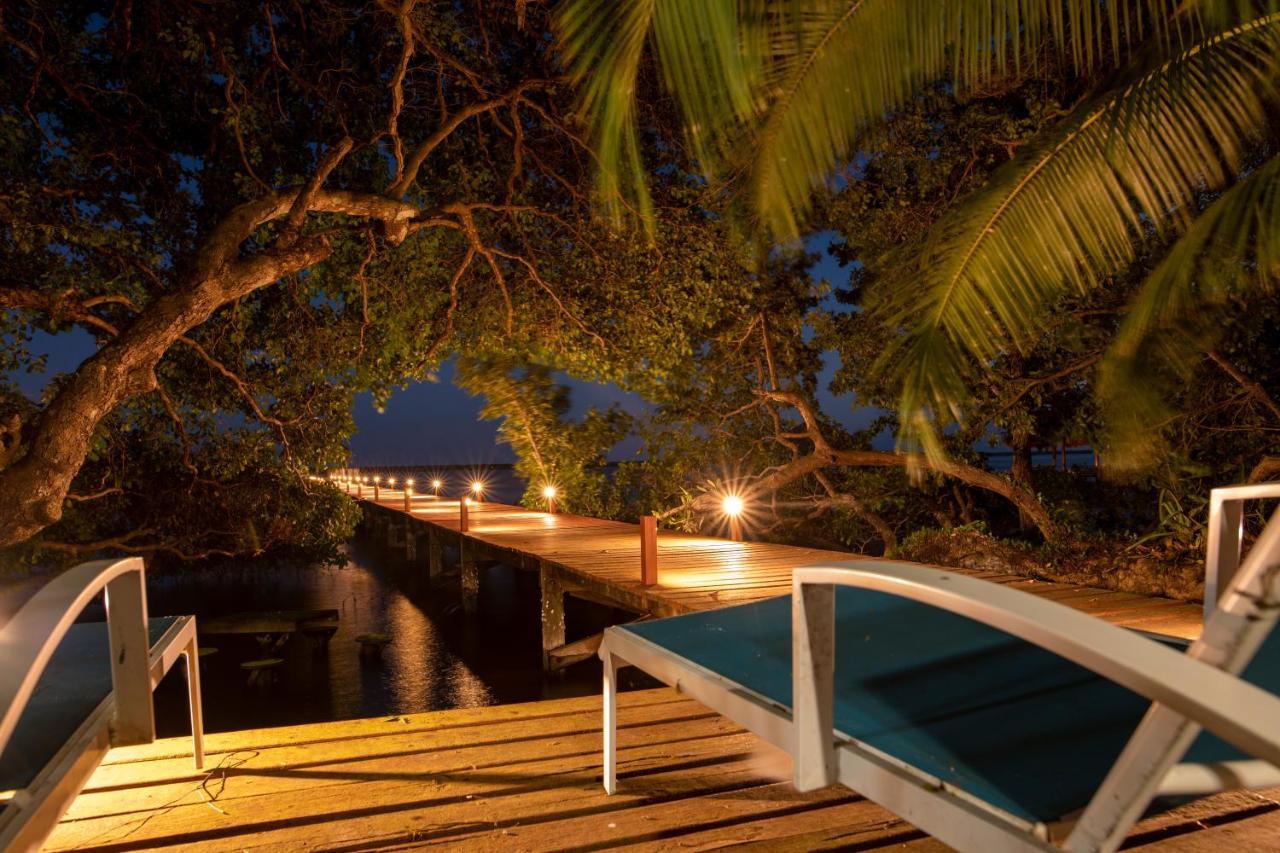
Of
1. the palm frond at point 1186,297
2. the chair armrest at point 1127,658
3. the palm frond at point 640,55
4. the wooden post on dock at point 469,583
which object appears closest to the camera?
the chair armrest at point 1127,658

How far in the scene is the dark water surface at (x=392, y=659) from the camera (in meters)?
10.9

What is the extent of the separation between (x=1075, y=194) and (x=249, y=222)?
5803 mm

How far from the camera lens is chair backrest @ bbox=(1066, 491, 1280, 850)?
938mm

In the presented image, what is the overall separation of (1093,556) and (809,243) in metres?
6.89

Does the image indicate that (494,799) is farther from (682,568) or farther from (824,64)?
(682,568)

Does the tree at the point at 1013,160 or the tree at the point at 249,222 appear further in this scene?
the tree at the point at 249,222

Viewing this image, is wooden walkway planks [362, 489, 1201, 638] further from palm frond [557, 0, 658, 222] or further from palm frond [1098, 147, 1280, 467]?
palm frond [557, 0, 658, 222]

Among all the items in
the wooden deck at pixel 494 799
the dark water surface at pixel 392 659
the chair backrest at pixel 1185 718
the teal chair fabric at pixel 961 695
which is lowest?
the dark water surface at pixel 392 659

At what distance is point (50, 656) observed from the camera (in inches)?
54.6

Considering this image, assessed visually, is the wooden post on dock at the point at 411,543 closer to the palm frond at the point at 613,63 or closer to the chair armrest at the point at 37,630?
the chair armrest at the point at 37,630

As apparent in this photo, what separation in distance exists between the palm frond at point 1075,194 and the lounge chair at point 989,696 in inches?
45.2

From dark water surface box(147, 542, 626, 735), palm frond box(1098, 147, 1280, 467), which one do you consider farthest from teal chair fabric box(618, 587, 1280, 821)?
dark water surface box(147, 542, 626, 735)

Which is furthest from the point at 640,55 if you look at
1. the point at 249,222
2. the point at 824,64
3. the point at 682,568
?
the point at 682,568

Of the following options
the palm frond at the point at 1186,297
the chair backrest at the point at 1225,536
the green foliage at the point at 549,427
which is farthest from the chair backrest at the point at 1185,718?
the green foliage at the point at 549,427
